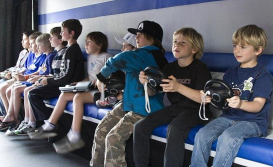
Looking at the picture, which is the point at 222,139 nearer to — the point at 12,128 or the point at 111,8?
the point at 111,8

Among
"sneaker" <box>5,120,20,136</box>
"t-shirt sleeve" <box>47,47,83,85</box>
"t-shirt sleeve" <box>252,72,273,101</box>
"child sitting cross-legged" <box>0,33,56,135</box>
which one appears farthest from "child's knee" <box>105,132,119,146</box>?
"sneaker" <box>5,120,20,136</box>

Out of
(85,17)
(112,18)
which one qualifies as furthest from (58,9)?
(112,18)

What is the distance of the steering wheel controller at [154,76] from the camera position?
2.66m

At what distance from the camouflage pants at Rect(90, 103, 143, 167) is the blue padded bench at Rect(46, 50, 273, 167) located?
237 millimetres

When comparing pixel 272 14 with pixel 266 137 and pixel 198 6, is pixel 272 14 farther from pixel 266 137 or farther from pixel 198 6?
pixel 266 137

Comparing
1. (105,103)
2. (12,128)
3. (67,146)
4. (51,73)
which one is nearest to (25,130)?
(12,128)

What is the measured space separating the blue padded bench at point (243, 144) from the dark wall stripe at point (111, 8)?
0.56 m

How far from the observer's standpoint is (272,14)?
2928 millimetres

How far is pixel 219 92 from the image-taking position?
2.29 meters

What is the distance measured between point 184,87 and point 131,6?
203cm

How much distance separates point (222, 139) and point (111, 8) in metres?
2.93

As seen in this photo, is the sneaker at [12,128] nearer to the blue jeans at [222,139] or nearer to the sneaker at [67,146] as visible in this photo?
the sneaker at [67,146]

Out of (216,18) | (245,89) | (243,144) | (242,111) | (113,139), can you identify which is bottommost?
(113,139)

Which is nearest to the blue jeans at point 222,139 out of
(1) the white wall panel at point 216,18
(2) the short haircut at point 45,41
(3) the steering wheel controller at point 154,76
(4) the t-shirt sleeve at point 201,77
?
(4) the t-shirt sleeve at point 201,77
